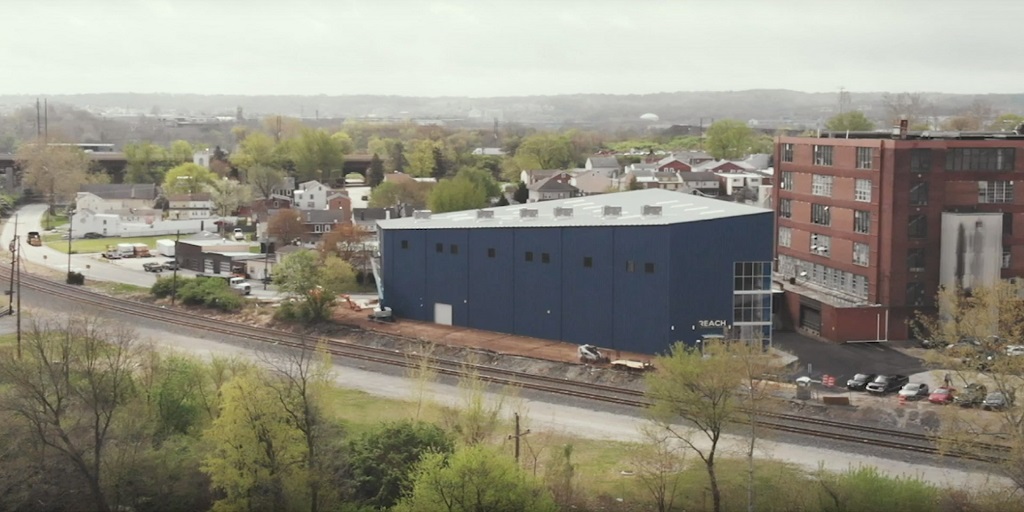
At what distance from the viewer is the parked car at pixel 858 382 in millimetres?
26234

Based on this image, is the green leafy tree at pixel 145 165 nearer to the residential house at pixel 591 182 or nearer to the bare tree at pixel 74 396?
the residential house at pixel 591 182

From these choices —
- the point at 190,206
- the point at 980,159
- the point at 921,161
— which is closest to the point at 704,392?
the point at 921,161

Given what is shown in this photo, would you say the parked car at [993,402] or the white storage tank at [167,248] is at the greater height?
the white storage tank at [167,248]

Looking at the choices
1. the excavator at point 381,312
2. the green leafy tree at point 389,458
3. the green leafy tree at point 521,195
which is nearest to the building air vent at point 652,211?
the excavator at point 381,312

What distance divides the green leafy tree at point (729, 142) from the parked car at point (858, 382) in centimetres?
6965

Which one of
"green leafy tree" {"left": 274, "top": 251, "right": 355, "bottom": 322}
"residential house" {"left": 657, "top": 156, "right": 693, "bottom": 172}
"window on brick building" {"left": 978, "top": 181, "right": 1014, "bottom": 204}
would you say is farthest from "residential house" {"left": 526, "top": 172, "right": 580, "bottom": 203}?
"window on brick building" {"left": 978, "top": 181, "right": 1014, "bottom": 204}

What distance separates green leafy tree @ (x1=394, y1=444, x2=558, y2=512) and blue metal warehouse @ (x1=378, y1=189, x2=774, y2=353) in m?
12.8

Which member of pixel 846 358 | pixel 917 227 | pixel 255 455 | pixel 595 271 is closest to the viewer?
pixel 255 455

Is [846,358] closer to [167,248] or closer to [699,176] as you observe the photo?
[167,248]

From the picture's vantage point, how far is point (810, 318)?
3319 cm

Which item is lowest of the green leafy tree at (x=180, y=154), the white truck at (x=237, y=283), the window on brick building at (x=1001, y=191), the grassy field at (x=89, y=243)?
the white truck at (x=237, y=283)

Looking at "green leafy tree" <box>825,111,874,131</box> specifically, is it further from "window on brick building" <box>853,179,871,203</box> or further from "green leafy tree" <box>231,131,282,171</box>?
"window on brick building" <box>853,179,871,203</box>

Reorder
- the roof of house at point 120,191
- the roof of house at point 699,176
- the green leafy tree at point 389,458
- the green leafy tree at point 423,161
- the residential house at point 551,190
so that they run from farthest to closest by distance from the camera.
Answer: the green leafy tree at point 423,161
the roof of house at point 120,191
the roof of house at point 699,176
the residential house at point 551,190
the green leafy tree at point 389,458

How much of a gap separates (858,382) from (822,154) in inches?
440
